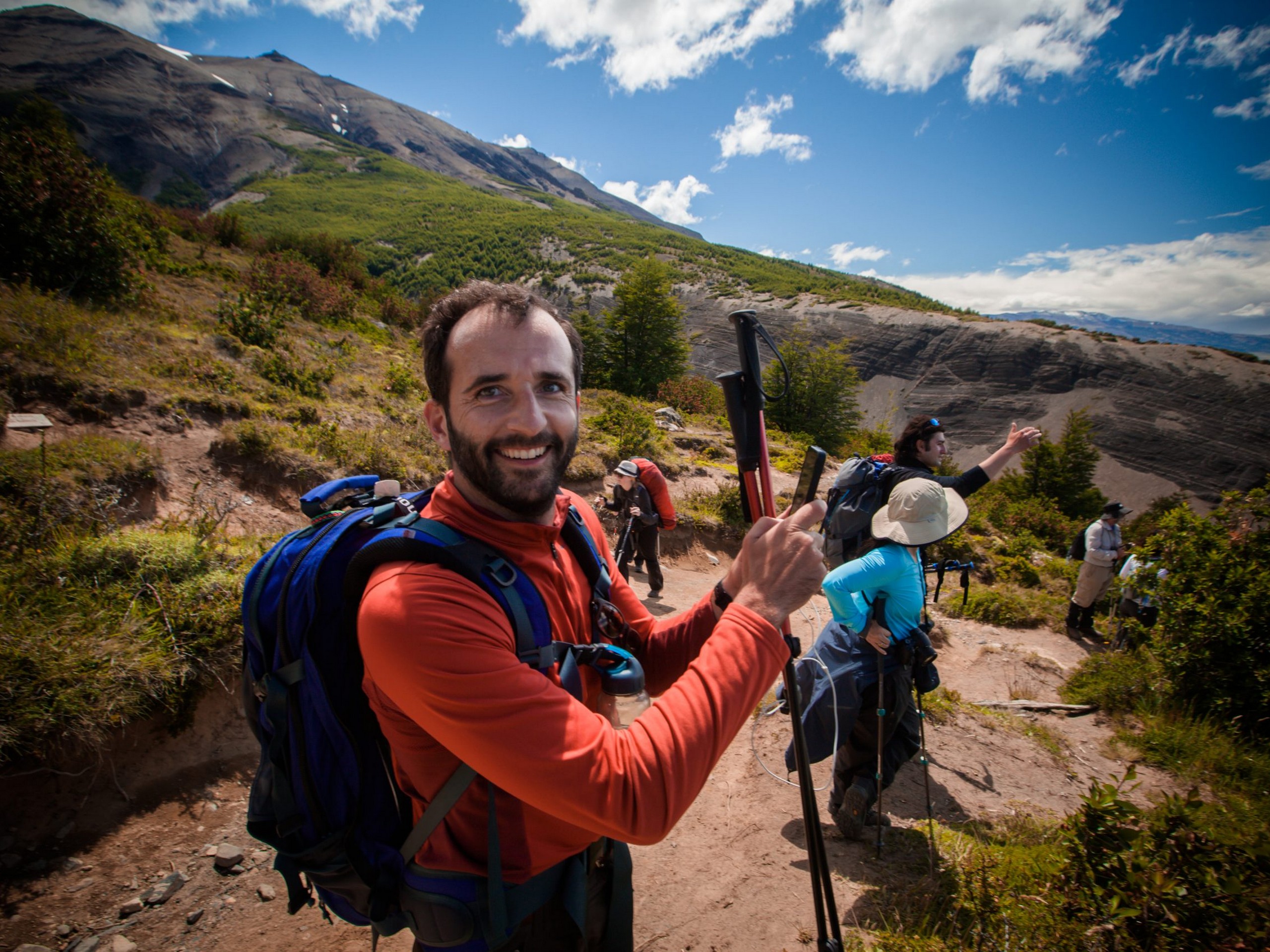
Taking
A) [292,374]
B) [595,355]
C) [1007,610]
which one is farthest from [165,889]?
[595,355]

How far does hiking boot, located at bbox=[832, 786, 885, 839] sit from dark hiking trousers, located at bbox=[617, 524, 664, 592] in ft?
14.9

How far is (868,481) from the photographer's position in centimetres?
420

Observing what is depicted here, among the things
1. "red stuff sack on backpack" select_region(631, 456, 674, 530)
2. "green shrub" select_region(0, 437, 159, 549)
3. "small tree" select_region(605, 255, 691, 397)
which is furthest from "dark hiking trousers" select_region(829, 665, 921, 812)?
"small tree" select_region(605, 255, 691, 397)

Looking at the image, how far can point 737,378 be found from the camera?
1567 millimetres

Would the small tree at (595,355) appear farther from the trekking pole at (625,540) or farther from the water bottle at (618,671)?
the water bottle at (618,671)

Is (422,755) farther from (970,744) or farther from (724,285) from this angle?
(724,285)

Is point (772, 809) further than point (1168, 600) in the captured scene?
No

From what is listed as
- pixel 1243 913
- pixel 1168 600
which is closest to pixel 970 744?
pixel 1168 600

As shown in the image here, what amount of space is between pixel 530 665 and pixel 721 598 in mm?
678

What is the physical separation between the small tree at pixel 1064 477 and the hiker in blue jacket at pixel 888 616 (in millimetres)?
32473

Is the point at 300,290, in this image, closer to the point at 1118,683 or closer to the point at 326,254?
the point at 326,254

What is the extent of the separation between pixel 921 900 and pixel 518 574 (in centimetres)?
333

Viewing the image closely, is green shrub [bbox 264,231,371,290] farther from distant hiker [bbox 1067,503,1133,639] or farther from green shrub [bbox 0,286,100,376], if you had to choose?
distant hiker [bbox 1067,503,1133,639]

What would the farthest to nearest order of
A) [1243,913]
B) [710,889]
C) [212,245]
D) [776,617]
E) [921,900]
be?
[212,245] < [710,889] < [921,900] < [1243,913] < [776,617]
